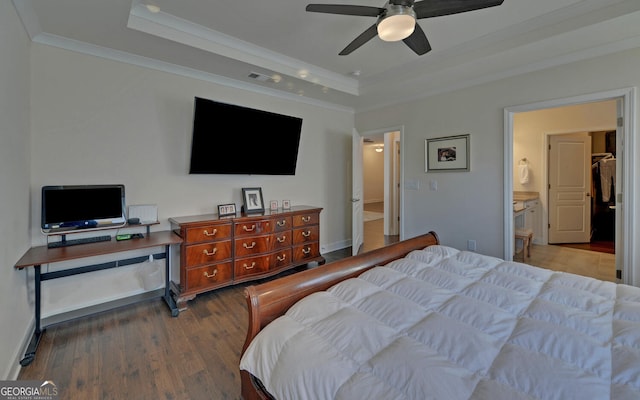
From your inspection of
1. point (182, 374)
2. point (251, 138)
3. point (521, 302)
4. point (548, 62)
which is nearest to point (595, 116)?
point (548, 62)

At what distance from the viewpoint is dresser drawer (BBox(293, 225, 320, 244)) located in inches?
149

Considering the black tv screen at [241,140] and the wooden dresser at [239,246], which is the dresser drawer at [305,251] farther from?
the black tv screen at [241,140]

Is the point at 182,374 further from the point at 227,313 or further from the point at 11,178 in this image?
the point at 11,178

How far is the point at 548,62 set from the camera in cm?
300

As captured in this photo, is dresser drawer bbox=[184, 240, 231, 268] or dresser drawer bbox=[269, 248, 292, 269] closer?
dresser drawer bbox=[184, 240, 231, 268]

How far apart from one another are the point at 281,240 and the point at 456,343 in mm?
2695

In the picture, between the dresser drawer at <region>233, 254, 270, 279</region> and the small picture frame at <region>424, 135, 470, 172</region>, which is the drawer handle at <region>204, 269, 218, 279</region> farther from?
the small picture frame at <region>424, 135, 470, 172</region>

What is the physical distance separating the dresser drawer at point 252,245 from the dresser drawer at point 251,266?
0.25 feet

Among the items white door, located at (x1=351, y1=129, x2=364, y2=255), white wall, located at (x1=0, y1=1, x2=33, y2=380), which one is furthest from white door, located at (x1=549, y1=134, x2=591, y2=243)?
white wall, located at (x1=0, y1=1, x2=33, y2=380)

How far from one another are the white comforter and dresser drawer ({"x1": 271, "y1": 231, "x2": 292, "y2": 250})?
196cm

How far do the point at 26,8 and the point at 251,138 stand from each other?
2059 millimetres

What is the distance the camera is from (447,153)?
3.87 m

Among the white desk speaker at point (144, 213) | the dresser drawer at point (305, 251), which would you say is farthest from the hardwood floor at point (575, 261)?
the white desk speaker at point (144, 213)

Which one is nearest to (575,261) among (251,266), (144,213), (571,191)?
(571,191)
